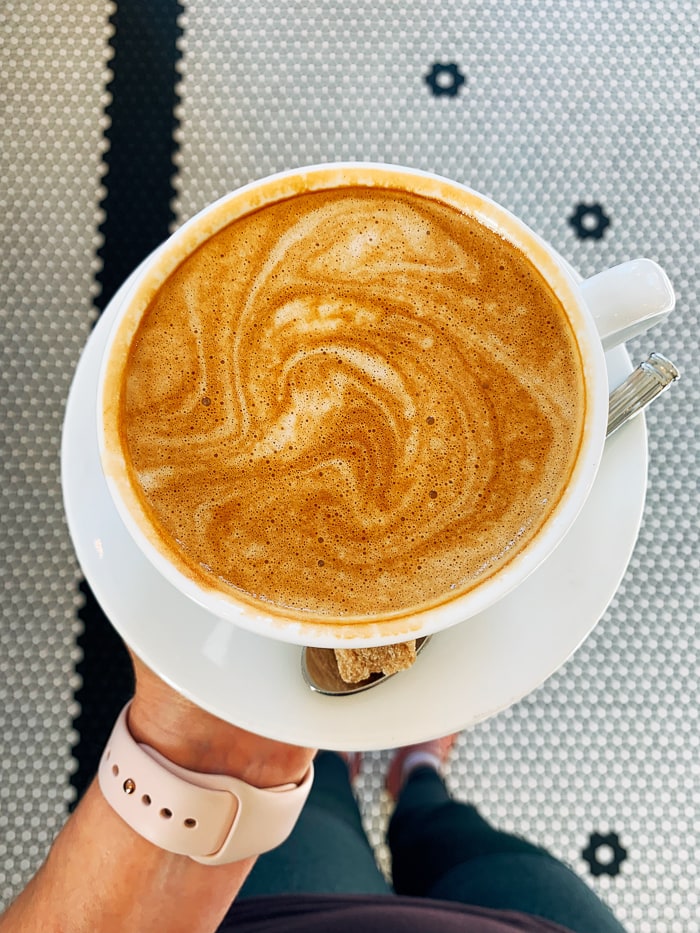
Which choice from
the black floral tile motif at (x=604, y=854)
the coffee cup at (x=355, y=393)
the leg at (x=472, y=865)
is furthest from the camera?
the black floral tile motif at (x=604, y=854)

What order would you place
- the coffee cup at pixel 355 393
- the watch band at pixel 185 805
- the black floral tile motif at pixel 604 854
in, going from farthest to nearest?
the black floral tile motif at pixel 604 854, the watch band at pixel 185 805, the coffee cup at pixel 355 393

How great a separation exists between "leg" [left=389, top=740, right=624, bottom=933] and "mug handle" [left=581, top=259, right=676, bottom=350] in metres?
0.51

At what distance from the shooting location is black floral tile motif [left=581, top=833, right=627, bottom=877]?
79 cm

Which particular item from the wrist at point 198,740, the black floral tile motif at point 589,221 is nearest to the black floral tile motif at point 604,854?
the wrist at point 198,740

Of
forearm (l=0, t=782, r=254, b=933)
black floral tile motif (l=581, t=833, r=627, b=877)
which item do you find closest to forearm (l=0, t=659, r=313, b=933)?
forearm (l=0, t=782, r=254, b=933)

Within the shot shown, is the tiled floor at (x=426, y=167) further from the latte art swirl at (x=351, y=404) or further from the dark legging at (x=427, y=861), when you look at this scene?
the latte art swirl at (x=351, y=404)

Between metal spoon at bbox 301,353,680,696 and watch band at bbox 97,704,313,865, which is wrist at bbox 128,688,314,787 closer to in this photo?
watch band at bbox 97,704,313,865

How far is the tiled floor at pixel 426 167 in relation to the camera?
31.0 inches

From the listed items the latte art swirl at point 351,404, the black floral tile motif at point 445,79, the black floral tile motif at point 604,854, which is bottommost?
the black floral tile motif at point 604,854

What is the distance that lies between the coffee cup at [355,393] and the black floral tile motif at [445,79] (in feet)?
1.31

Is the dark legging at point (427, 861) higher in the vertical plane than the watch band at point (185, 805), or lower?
lower

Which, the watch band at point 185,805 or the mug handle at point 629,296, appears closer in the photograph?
the mug handle at point 629,296

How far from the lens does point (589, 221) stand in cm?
81

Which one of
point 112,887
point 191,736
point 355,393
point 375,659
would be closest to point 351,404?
point 355,393
